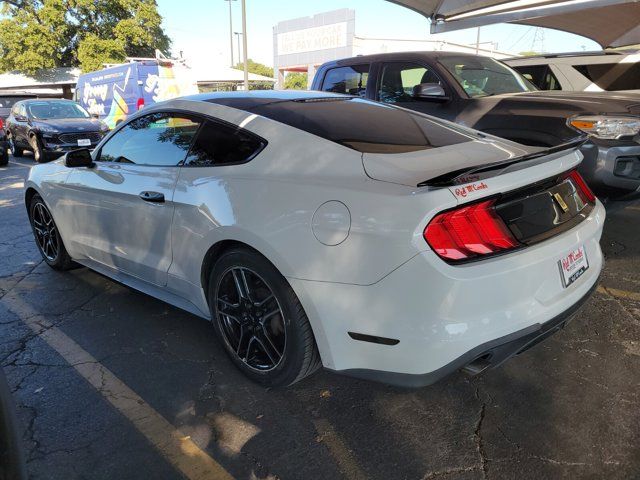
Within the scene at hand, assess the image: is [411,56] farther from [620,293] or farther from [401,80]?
[620,293]

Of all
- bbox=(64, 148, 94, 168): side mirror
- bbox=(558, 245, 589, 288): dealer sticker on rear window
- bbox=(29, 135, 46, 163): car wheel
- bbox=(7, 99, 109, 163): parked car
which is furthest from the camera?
bbox=(29, 135, 46, 163): car wheel

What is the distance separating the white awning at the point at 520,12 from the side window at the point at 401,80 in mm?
5506

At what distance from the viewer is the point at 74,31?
109 feet

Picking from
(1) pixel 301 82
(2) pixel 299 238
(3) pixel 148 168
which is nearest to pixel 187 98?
(3) pixel 148 168

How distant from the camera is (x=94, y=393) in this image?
2.79 m

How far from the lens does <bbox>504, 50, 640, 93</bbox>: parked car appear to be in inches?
275

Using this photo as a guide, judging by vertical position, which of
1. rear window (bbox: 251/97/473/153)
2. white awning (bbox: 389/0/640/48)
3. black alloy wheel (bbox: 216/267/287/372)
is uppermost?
white awning (bbox: 389/0/640/48)

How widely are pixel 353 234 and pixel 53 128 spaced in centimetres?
1304

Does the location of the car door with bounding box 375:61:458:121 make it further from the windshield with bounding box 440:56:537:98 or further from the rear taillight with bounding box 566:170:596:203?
the rear taillight with bounding box 566:170:596:203

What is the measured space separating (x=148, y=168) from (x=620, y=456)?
2992 millimetres

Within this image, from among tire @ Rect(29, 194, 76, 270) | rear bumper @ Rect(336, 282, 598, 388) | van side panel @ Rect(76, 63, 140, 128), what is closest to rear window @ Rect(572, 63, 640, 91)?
rear bumper @ Rect(336, 282, 598, 388)

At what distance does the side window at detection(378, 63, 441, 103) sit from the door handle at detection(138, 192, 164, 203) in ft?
11.5

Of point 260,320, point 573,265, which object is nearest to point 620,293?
point 573,265

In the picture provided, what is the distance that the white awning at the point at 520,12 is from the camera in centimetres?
1026
